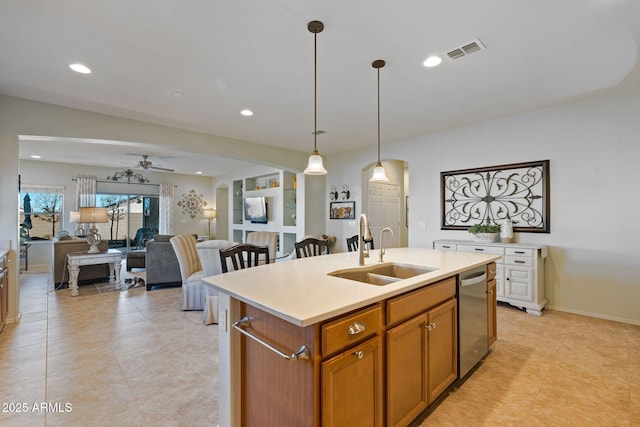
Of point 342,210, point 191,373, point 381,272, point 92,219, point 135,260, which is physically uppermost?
point 342,210

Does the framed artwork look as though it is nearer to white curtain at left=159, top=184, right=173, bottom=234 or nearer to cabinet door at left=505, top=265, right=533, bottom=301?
cabinet door at left=505, top=265, right=533, bottom=301

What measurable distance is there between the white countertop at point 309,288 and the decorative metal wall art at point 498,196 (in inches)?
88.2

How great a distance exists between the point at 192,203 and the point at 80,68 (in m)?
7.46

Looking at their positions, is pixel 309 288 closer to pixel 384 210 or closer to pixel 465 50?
pixel 465 50

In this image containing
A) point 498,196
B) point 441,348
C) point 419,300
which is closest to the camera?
point 419,300

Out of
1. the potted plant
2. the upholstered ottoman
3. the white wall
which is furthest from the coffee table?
the white wall

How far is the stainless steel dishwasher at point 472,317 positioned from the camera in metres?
2.17

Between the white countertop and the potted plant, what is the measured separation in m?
1.99

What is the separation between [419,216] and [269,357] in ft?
14.1

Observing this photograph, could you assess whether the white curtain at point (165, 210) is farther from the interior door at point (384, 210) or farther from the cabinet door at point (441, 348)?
the cabinet door at point (441, 348)

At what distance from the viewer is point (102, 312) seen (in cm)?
385

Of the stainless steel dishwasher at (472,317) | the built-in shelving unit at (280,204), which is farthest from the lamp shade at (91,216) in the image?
the stainless steel dishwasher at (472,317)

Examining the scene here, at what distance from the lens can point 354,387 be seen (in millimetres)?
1354

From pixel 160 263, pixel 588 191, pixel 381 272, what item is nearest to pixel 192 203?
pixel 160 263
